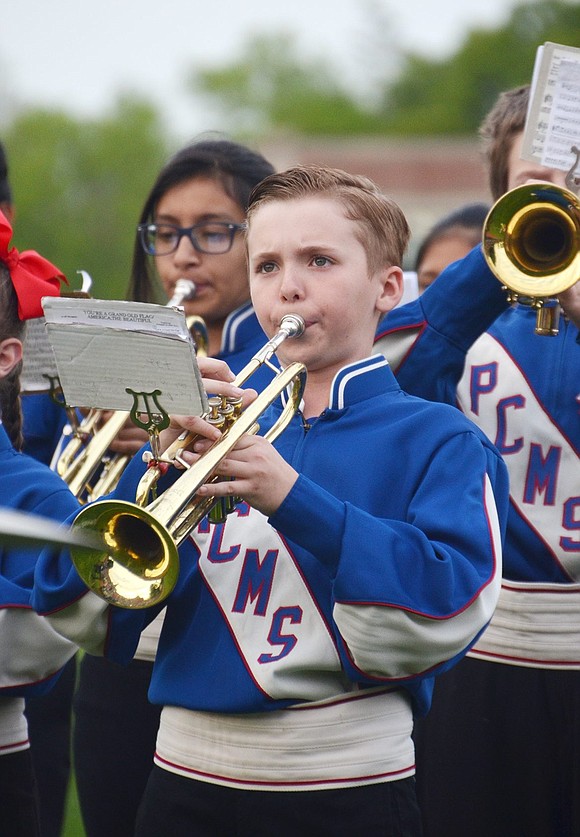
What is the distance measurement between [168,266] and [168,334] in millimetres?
1578

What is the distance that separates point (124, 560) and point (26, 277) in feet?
2.93

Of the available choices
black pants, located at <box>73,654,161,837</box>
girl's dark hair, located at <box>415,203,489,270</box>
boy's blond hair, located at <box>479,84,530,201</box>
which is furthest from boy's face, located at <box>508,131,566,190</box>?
black pants, located at <box>73,654,161,837</box>

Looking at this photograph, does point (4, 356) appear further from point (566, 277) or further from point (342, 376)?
point (566, 277)

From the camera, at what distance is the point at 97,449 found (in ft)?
12.2

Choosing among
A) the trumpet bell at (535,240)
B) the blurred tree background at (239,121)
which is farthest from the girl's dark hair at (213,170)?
the blurred tree background at (239,121)

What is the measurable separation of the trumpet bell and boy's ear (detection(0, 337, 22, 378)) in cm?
106

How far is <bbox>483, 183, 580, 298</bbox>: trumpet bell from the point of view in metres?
2.96

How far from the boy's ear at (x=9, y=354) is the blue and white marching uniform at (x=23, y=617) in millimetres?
177

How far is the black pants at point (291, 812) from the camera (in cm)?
251

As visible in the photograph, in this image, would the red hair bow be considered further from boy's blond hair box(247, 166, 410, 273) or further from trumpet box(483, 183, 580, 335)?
trumpet box(483, 183, 580, 335)

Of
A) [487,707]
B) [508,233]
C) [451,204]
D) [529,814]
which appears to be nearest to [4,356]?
[508,233]

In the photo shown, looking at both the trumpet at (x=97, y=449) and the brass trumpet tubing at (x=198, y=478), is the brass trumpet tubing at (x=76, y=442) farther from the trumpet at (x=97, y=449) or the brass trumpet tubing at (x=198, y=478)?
the brass trumpet tubing at (x=198, y=478)

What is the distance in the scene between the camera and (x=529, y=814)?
314cm

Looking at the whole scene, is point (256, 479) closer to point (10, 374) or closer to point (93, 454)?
point (10, 374)
